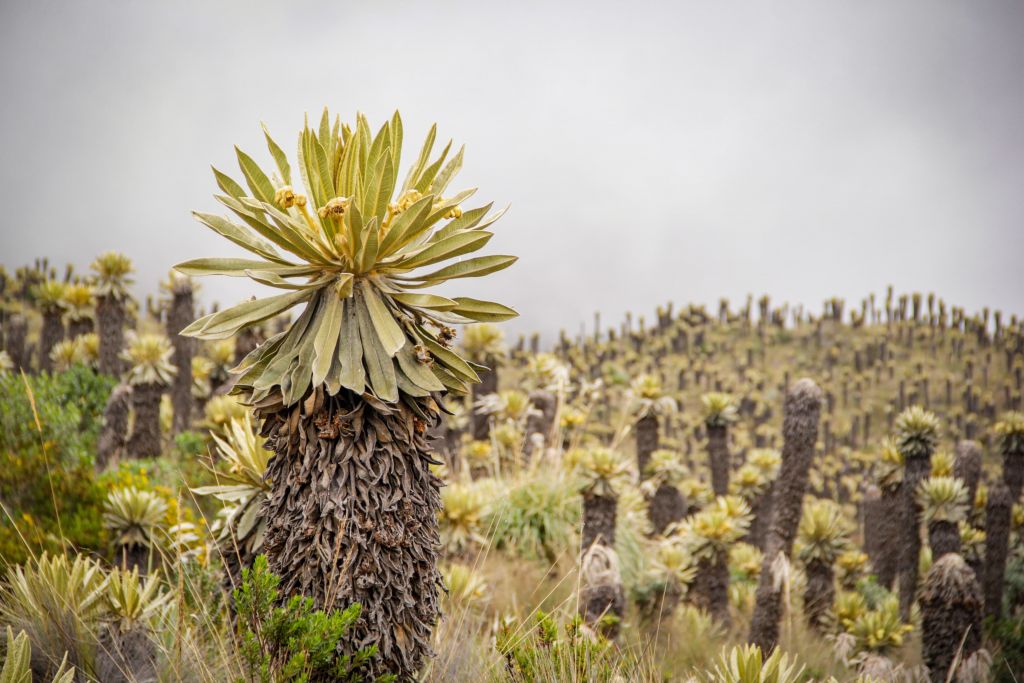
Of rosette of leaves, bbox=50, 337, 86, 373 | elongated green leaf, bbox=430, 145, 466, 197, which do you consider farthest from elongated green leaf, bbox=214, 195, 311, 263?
rosette of leaves, bbox=50, 337, 86, 373

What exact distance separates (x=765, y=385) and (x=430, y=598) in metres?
47.7

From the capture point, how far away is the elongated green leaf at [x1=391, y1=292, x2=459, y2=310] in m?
2.51

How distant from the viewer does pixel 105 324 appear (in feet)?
44.3

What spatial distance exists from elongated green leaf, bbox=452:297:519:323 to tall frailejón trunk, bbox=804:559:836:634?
8824 millimetres

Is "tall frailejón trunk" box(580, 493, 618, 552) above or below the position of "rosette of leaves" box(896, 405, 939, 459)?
below

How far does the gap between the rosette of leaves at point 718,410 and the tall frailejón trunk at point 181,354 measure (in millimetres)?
11752

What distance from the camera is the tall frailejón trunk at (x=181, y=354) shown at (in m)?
14.5

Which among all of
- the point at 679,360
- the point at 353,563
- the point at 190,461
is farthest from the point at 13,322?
the point at 679,360

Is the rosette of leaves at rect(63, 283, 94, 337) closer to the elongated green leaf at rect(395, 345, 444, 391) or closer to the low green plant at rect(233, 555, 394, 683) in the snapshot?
the elongated green leaf at rect(395, 345, 444, 391)

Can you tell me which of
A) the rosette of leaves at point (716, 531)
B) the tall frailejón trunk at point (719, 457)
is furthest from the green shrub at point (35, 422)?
the tall frailejón trunk at point (719, 457)

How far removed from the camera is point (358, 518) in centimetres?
237

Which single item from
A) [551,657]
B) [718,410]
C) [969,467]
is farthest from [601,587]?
[969,467]

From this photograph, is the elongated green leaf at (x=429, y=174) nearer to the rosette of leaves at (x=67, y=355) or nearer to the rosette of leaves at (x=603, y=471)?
the rosette of leaves at (x=603, y=471)

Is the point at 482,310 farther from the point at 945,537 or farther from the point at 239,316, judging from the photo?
the point at 945,537
